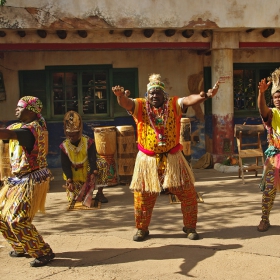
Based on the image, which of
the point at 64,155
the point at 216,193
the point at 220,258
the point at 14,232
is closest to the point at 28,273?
the point at 14,232

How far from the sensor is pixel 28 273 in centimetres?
437

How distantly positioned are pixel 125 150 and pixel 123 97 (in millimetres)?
3811

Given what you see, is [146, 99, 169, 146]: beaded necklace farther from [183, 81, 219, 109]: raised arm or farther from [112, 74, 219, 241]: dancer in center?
[183, 81, 219, 109]: raised arm

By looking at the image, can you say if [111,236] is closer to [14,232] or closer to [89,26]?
[14,232]

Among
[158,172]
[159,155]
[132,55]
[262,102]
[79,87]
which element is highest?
[132,55]

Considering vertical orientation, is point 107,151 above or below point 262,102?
below

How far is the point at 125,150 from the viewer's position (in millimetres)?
8734

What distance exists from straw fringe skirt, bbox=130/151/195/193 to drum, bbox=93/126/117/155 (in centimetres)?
336

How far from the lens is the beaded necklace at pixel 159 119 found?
514 centimetres

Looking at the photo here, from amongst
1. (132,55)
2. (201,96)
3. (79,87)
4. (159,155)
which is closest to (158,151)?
(159,155)

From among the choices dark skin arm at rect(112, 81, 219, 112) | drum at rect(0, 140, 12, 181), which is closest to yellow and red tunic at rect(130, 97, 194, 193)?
dark skin arm at rect(112, 81, 219, 112)

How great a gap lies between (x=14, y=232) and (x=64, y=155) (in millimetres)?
2656

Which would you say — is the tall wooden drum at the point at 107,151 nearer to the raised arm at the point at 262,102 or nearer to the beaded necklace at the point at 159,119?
the beaded necklace at the point at 159,119

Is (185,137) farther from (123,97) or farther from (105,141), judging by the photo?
(123,97)
